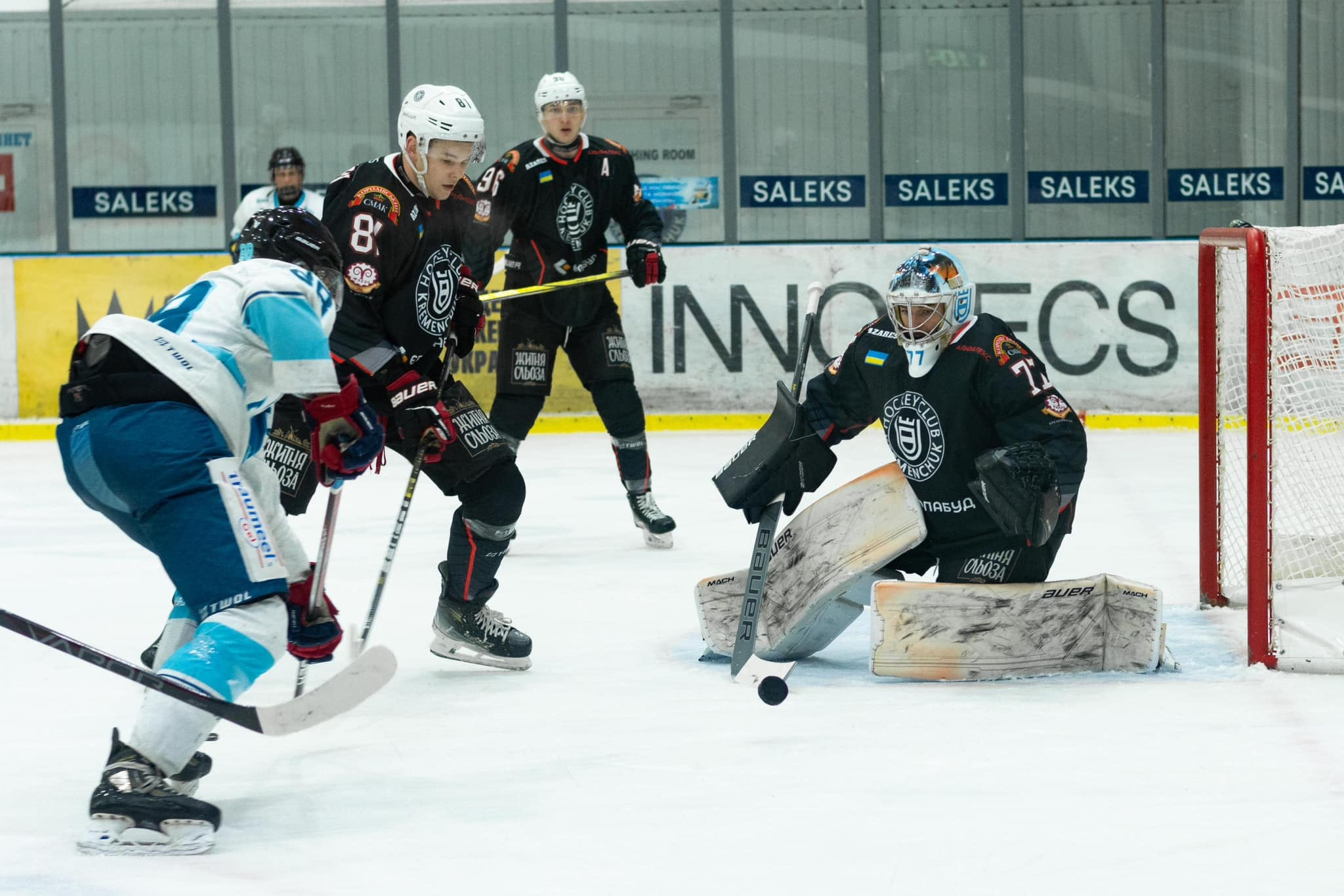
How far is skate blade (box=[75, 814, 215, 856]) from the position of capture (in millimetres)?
2738

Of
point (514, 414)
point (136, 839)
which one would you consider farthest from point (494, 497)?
point (514, 414)

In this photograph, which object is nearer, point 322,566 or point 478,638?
point 322,566

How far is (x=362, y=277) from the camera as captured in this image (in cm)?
387

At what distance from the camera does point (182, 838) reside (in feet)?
9.04

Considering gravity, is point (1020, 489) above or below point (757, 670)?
above

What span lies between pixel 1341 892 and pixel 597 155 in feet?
13.1

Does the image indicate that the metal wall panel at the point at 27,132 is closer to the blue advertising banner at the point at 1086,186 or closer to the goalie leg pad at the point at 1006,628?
the blue advertising banner at the point at 1086,186

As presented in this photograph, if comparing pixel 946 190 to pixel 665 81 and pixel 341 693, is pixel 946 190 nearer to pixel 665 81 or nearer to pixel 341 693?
pixel 665 81

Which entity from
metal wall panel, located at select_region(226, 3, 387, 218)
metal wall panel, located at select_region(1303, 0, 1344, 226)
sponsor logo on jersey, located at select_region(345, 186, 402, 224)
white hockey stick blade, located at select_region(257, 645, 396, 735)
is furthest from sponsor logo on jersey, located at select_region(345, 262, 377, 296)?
metal wall panel, located at select_region(1303, 0, 1344, 226)

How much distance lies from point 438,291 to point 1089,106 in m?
6.28

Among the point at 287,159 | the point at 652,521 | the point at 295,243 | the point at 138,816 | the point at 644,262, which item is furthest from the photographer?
the point at 287,159

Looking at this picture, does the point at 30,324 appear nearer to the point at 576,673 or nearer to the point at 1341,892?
the point at 576,673

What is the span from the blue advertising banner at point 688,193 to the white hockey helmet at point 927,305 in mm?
5725

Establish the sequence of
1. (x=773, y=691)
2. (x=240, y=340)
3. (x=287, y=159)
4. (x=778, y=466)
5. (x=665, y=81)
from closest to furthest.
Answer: (x=240, y=340) → (x=773, y=691) → (x=778, y=466) → (x=287, y=159) → (x=665, y=81)
